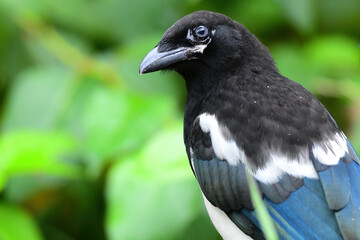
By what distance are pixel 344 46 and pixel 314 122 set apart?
6.10 feet

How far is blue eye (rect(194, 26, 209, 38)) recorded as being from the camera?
2.42 metres

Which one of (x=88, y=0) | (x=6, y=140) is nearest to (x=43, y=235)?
(x=6, y=140)

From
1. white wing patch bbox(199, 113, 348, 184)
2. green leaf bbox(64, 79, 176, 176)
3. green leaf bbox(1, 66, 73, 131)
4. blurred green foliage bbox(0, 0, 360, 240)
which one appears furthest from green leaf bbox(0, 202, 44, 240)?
white wing patch bbox(199, 113, 348, 184)

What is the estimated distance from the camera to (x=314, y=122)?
7.47 ft

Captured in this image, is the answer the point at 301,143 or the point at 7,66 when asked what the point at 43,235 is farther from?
the point at 301,143

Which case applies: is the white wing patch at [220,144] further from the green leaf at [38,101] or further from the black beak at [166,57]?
the green leaf at [38,101]

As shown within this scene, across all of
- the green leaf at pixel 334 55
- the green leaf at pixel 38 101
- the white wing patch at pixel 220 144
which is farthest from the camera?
the green leaf at pixel 334 55

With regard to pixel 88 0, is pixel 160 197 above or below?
below

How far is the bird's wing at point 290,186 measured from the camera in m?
2.13

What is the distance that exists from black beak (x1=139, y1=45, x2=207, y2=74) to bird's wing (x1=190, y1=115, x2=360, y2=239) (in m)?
0.19

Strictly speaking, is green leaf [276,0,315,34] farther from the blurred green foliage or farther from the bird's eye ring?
the bird's eye ring

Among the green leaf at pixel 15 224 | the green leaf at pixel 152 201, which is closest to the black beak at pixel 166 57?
the green leaf at pixel 152 201

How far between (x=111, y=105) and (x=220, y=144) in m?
0.95

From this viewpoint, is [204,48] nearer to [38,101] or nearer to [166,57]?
[166,57]
